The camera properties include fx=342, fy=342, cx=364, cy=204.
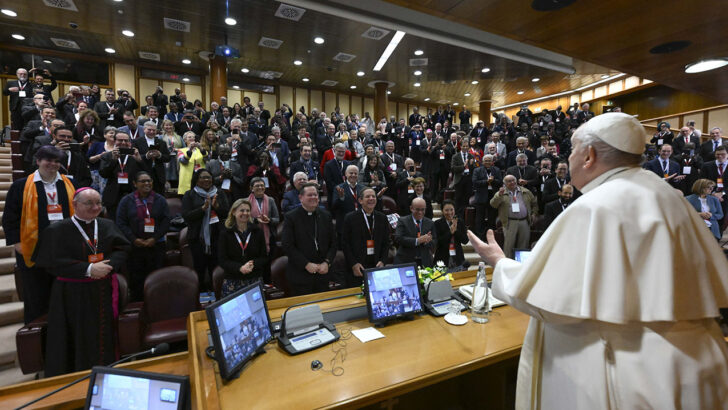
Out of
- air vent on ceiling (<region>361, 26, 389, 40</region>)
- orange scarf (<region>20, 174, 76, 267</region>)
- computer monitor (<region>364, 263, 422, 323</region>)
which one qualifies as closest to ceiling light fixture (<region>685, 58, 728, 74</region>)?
computer monitor (<region>364, 263, 422, 323</region>)

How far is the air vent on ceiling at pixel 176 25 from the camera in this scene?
887 cm

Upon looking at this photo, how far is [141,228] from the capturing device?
414 cm

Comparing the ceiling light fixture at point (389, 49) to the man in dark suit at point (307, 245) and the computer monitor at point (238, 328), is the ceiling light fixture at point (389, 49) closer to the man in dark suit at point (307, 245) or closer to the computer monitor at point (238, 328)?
the man in dark suit at point (307, 245)

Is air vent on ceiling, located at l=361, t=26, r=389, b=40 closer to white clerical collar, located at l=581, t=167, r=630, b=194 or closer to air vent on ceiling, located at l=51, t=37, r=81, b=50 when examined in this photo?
white clerical collar, located at l=581, t=167, r=630, b=194

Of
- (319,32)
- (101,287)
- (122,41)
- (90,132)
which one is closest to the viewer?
(101,287)

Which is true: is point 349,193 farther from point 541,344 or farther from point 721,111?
point 721,111

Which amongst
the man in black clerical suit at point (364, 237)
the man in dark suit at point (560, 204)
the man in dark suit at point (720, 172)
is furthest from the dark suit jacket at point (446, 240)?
the man in dark suit at point (720, 172)

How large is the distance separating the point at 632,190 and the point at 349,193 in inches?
173

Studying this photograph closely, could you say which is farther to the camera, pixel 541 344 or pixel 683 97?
pixel 683 97

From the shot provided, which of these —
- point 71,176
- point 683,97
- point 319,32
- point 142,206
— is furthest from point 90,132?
point 683,97

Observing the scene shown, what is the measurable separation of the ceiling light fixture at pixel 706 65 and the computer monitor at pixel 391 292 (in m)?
4.97

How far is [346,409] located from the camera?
1.50 m

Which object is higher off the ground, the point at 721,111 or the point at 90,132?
the point at 721,111

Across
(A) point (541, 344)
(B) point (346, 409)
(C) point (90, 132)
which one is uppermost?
(C) point (90, 132)
